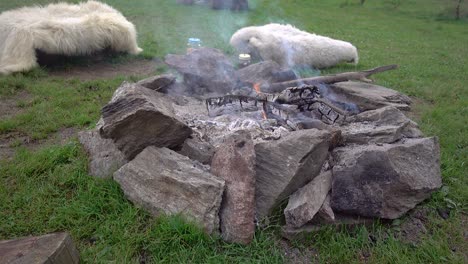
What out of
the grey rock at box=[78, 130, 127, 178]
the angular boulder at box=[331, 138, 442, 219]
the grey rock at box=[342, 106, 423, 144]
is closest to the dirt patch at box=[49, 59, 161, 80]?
the grey rock at box=[78, 130, 127, 178]

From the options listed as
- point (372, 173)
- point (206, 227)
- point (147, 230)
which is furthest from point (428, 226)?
point (147, 230)

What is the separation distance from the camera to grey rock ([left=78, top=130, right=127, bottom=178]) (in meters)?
3.22

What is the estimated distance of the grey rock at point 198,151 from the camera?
313 cm

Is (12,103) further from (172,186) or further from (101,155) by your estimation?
(172,186)

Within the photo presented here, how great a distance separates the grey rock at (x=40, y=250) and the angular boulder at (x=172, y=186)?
2.25ft

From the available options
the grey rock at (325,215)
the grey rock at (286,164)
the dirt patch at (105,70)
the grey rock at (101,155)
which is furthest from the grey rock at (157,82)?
the grey rock at (325,215)

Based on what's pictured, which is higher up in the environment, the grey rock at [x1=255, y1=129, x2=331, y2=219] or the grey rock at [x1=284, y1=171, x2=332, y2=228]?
the grey rock at [x1=255, y1=129, x2=331, y2=219]

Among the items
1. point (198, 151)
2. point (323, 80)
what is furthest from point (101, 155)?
point (323, 80)

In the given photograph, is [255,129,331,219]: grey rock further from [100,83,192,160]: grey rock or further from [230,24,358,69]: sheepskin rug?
[230,24,358,69]: sheepskin rug

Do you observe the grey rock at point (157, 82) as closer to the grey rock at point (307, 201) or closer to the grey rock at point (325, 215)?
the grey rock at point (307, 201)

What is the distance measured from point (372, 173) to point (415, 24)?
45.4 feet

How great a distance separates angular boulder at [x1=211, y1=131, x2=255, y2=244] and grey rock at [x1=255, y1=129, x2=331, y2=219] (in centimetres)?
14

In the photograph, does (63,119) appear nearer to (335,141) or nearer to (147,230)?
(147,230)

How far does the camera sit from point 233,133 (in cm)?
330
